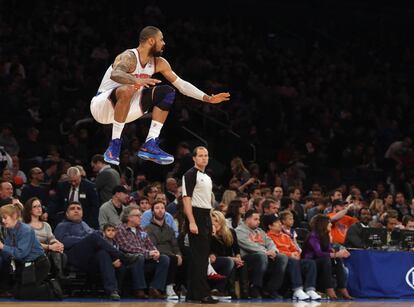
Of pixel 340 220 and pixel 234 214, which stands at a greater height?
pixel 234 214

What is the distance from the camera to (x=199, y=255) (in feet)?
45.2

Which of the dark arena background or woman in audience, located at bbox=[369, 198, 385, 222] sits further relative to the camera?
woman in audience, located at bbox=[369, 198, 385, 222]

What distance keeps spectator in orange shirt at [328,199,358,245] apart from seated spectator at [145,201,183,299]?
3.32 metres

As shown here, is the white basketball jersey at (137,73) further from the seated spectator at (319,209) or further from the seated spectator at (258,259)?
the seated spectator at (319,209)

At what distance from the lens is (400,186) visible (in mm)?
22797

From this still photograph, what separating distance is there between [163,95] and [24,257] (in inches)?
206

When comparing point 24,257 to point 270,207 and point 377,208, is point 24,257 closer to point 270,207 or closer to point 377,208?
point 270,207

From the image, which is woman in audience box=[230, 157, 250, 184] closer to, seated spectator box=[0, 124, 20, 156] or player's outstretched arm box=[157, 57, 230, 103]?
seated spectator box=[0, 124, 20, 156]

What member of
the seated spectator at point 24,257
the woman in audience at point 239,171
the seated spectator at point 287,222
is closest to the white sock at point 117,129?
the seated spectator at point 24,257

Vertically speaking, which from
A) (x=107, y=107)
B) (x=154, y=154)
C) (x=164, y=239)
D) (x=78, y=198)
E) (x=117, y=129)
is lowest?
(x=164, y=239)

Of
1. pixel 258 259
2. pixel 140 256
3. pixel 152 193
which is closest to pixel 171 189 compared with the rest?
pixel 152 193

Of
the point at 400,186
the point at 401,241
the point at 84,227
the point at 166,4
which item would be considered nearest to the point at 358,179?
the point at 400,186

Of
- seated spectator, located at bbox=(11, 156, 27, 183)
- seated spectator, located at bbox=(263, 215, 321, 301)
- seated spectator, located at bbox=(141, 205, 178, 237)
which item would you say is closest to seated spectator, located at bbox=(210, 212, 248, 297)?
seated spectator, located at bbox=(141, 205, 178, 237)

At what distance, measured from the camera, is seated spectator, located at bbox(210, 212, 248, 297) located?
1498 cm
